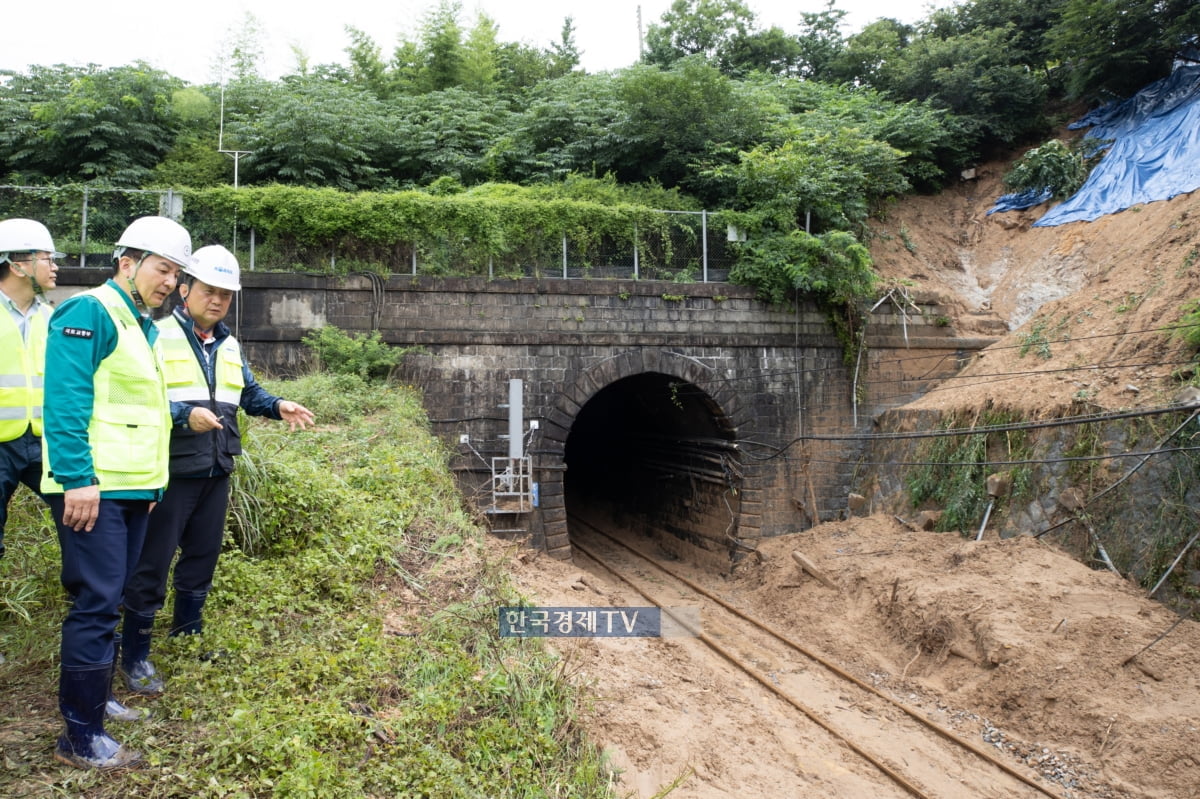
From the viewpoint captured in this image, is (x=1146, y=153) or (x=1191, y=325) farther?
(x=1146, y=153)

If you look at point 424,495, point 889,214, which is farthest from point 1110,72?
point 424,495

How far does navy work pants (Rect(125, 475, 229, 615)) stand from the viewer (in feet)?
10.4

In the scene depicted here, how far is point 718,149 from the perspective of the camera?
14.4 meters

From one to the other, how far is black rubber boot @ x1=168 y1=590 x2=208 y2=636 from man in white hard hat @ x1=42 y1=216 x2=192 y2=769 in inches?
26.6

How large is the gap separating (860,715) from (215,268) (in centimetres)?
691

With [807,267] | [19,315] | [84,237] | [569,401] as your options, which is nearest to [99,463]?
[19,315]

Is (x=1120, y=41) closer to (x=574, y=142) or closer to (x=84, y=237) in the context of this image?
(x=574, y=142)

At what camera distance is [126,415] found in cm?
285

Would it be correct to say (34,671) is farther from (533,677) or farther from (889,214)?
(889,214)

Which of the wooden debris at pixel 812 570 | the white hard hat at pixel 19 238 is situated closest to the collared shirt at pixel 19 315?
the white hard hat at pixel 19 238

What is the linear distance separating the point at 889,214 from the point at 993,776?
1248 centimetres

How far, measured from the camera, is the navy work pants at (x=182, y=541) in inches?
125

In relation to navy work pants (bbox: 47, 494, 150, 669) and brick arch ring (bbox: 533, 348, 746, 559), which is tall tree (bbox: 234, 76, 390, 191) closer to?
brick arch ring (bbox: 533, 348, 746, 559)

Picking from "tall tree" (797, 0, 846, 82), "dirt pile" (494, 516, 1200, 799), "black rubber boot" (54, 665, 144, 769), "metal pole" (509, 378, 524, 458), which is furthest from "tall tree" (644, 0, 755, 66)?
"black rubber boot" (54, 665, 144, 769)
